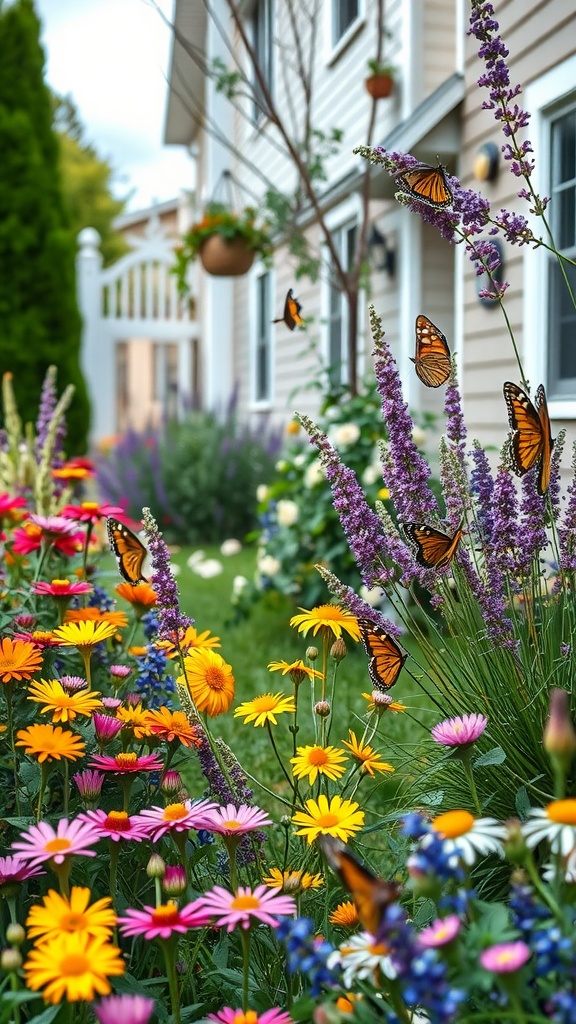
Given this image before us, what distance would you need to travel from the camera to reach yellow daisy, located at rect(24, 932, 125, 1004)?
35.6 inches

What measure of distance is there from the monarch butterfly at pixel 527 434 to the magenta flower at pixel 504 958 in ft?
3.00

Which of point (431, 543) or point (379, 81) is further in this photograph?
point (379, 81)

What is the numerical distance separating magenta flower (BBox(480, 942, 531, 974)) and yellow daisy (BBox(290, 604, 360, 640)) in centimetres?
85

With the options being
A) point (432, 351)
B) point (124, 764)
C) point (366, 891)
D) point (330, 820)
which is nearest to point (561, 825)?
point (366, 891)

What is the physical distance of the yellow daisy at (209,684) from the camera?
5.32ft

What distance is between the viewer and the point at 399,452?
176cm

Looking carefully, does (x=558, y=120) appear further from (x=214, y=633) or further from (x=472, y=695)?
(x=472, y=695)

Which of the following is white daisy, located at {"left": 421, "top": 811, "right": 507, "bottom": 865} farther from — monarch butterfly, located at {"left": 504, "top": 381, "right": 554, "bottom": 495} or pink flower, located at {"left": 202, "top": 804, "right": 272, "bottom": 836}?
monarch butterfly, located at {"left": 504, "top": 381, "right": 554, "bottom": 495}

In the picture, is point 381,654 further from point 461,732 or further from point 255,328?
point 255,328

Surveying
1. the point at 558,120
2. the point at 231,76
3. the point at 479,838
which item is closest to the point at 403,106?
Result: the point at 231,76

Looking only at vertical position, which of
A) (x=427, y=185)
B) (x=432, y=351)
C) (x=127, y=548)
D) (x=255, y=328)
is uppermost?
(x=255, y=328)

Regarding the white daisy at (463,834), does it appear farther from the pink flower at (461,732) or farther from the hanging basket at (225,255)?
the hanging basket at (225,255)

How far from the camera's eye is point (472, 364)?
523 centimetres

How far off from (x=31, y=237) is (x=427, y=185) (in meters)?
9.98
